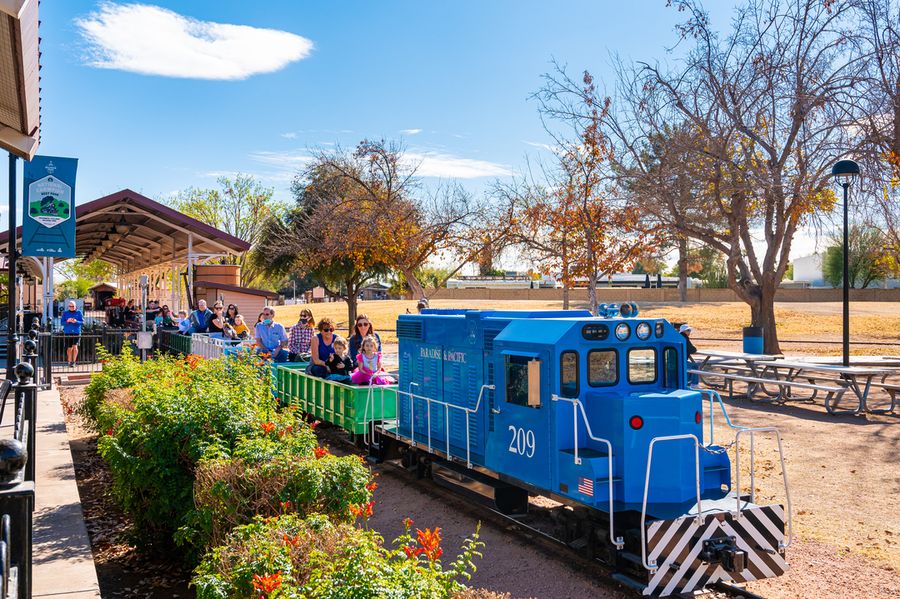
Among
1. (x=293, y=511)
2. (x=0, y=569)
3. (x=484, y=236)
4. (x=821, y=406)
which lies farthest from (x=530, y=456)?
(x=484, y=236)

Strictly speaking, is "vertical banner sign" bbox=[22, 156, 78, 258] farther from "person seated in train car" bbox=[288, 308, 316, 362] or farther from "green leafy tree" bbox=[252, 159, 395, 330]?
"green leafy tree" bbox=[252, 159, 395, 330]

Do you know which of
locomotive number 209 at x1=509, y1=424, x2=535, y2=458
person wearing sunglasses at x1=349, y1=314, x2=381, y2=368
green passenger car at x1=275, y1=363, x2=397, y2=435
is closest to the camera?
locomotive number 209 at x1=509, y1=424, x2=535, y2=458

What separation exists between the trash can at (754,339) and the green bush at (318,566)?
20.1 m

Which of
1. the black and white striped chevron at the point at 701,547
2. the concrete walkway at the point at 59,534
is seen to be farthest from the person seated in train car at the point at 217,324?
the black and white striped chevron at the point at 701,547

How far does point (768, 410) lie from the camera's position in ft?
54.4

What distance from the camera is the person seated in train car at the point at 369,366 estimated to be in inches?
469

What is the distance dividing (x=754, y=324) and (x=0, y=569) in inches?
959

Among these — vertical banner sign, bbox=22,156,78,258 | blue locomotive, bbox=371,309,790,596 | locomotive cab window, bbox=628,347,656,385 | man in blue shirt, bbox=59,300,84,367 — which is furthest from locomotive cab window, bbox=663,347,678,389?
man in blue shirt, bbox=59,300,84,367

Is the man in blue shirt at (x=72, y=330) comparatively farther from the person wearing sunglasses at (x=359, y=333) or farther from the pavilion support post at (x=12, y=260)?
the person wearing sunglasses at (x=359, y=333)

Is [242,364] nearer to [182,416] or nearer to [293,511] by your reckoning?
[182,416]

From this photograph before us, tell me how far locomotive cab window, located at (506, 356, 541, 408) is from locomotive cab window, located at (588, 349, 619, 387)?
514mm

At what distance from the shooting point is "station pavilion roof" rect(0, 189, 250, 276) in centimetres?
2231

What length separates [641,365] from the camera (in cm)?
768

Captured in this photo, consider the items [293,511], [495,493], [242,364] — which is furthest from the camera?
[242,364]
